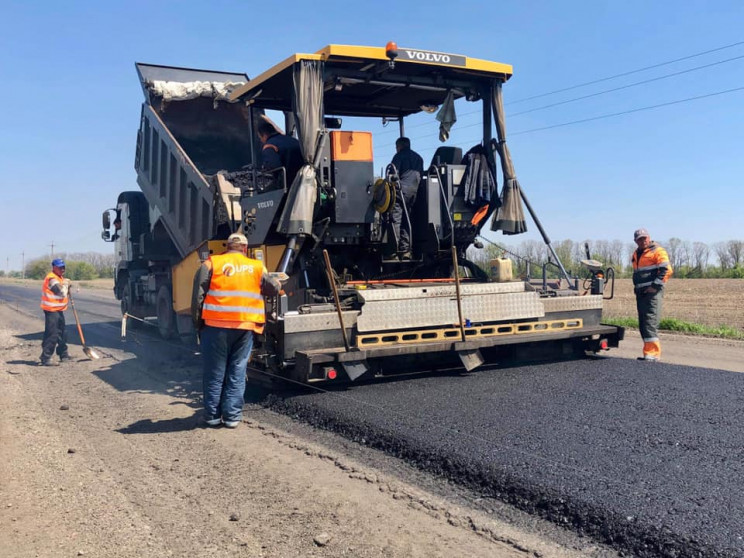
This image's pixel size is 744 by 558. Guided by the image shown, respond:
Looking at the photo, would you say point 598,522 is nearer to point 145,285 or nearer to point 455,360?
point 455,360

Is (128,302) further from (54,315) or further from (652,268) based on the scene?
(652,268)

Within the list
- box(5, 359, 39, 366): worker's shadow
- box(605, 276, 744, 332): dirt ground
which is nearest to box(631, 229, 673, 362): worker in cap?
box(605, 276, 744, 332): dirt ground

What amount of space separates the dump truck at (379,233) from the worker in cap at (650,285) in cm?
44

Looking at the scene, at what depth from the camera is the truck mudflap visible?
515 cm

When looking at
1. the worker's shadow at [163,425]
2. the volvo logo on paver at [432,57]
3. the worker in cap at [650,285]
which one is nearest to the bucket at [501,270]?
the worker in cap at [650,285]

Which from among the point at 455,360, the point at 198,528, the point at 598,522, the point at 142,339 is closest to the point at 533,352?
the point at 455,360

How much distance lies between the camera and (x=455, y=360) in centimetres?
615

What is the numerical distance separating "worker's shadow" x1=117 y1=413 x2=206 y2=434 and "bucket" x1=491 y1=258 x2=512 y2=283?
3290 mm

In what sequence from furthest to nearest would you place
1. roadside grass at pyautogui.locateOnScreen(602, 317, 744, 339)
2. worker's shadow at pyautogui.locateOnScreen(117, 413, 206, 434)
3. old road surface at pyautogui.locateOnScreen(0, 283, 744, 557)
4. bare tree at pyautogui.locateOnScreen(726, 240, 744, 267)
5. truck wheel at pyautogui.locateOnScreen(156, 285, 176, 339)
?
1. bare tree at pyautogui.locateOnScreen(726, 240, 744, 267)
2. roadside grass at pyautogui.locateOnScreen(602, 317, 744, 339)
3. truck wheel at pyautogui.locateOnScreen(156, 285, 176, 339)
4. worker's shadow at pyautogui.locateOnScreen(117, 413, 206, 434)
5. old road surface at pyautogui.locateOnScreen(0, 283, 744, 557)

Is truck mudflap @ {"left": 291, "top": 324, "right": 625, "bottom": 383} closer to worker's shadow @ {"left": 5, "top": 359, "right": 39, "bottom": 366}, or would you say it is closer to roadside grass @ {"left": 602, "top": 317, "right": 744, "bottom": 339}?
roadside grass @ {"left": 602, "top": 317, "right": 744, "bottom": 339}

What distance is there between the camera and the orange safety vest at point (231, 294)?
486 centimetres

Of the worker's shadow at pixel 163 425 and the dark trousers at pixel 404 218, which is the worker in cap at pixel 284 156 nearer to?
the dark trousers at pixel 404 218

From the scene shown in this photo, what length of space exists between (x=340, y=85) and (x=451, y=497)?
4.09 metres

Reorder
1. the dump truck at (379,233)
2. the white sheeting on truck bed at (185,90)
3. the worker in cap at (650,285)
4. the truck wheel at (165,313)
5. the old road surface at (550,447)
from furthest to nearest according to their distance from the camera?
the truck wheel at (165,313), the white sheeting on truck bed at (185,90), the worker in cap at (650,285), the dump truck at (379,233), the old road surface at (550,447)
